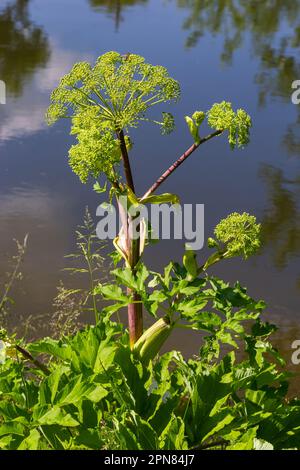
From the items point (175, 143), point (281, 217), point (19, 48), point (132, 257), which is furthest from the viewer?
point (19, 48)

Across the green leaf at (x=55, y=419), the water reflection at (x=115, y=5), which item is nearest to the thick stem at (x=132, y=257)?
the green leaf at (x=55, y=419)

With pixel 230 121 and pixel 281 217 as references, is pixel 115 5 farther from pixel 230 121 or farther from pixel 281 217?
pixel 230 121

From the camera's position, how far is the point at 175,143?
6.56 meters

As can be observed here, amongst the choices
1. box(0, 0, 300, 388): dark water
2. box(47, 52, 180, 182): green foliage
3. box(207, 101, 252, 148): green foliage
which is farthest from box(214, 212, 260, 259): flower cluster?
box(0, 0, 300, 388): dark water

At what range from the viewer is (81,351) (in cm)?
210

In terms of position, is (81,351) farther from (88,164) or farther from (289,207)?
(289,207)

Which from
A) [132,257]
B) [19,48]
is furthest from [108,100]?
[19,48]

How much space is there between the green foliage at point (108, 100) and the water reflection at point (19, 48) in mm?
5417

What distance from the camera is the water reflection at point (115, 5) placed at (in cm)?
1229

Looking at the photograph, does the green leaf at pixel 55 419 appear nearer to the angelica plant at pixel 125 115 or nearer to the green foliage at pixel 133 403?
the green foliage at pixel 133 403

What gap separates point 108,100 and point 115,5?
11561 millimetres

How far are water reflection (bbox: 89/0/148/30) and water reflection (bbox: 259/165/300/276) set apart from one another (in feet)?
21.8

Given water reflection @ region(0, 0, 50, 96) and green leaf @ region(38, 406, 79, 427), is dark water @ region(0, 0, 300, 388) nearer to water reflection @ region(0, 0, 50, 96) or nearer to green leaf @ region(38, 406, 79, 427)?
water reflection @ region(0, 0, 50, 96)
